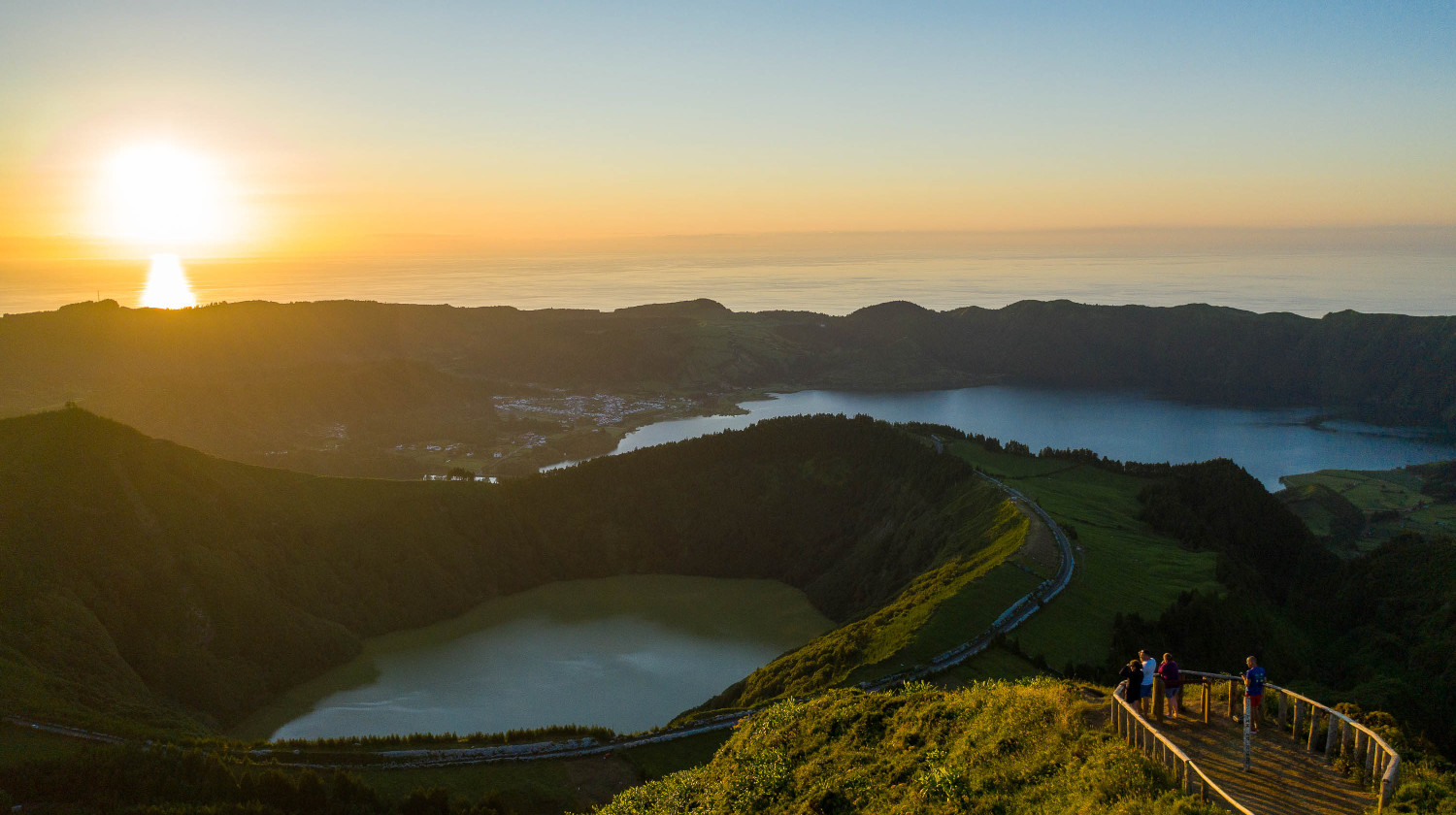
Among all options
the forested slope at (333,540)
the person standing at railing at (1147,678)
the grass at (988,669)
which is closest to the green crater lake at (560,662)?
the forested slope at (333,540)

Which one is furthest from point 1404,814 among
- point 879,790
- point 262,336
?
point 262,336

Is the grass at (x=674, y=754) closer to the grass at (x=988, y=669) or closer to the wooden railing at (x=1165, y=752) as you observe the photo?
the grass at (x=988, y=669)

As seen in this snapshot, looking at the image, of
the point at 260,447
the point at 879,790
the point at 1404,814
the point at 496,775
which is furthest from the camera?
the point at 260,447

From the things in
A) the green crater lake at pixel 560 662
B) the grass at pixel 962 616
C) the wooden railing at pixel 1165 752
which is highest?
the wooden railing at pixel 1165 752

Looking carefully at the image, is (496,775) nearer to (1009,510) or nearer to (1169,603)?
(1169,603)

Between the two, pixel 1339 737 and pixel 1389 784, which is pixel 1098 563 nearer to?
pixel 1339 737

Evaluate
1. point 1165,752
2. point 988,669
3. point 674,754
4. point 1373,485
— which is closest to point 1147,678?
point 1165,752
